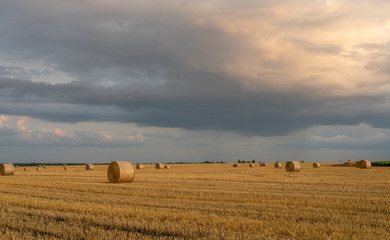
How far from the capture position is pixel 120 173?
73.7 ft

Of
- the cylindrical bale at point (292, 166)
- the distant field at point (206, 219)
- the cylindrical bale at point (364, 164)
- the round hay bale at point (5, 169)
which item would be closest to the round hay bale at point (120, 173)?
the distant field at point (206, 219)

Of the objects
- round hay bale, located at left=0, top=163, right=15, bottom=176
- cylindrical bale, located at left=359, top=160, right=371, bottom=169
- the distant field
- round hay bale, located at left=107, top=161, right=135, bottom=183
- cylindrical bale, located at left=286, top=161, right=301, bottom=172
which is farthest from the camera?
cylindrical bale, located at left=359, top=160, right=371, bottom=169

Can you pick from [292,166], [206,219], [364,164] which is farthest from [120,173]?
[364,164]

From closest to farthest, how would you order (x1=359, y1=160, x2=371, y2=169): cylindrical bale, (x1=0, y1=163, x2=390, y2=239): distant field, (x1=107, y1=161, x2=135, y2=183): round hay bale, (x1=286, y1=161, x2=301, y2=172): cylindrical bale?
(x1=0, y1=163, x2=390, y2=239): distant field < (x1=107, y1=161, x2=135, y2=183): round hay bale < (x1=286, y1=161, x2=301, y2=172): cylindrical bale < (x1=359, y1=160, x2=371, y2=169): cylindrical bale

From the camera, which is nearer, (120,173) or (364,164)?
(120,173)

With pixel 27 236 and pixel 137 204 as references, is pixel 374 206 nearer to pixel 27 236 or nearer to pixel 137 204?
pixel 137 204

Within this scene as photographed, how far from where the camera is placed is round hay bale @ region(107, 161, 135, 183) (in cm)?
2255

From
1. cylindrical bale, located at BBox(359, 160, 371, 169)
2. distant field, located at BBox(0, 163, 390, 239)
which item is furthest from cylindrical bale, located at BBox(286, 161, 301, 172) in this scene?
distant field, located at BBox(0, 163, 390, 239)

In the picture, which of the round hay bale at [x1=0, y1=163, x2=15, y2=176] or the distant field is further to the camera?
the round hay bale at [x1=0, y1=163, x2=15, y2=176]

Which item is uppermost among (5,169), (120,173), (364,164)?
(120,173)

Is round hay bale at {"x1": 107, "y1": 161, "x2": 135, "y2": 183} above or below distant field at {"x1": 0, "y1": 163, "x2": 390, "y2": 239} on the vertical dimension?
above

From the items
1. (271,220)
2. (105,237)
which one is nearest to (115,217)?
(105,237)

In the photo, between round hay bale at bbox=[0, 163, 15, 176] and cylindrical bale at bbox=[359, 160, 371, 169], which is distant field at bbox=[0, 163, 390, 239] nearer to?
round hay bale at bbox=[0, 163, 15, 176]

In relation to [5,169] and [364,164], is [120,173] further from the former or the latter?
[364,164]
